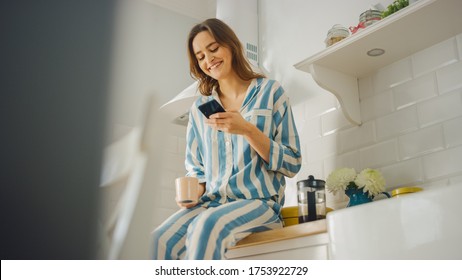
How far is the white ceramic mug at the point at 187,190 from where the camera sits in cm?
130

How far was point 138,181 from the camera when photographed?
0.28 metres

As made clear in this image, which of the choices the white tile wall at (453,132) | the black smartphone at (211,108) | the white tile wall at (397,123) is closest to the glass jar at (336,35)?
the white tile wall at (397,123)

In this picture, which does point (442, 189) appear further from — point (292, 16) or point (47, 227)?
point (292, 16)

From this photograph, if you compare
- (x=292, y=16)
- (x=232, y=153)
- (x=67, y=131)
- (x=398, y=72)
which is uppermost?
(x=292, y=16)

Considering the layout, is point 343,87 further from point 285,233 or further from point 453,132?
point 285,233

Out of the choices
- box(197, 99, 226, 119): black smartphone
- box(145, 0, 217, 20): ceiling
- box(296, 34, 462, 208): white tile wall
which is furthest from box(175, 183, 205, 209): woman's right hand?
box(145, 0, 217, 20): ceiling

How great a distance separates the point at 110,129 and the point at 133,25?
81 millimetres

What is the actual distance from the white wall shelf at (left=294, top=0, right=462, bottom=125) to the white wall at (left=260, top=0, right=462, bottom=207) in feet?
0.12

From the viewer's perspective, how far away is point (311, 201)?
139cm

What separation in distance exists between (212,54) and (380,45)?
1.65ft

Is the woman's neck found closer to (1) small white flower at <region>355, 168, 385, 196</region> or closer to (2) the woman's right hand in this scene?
(2) the woman's right hand

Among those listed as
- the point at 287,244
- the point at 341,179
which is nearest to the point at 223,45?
the point at 341,179
